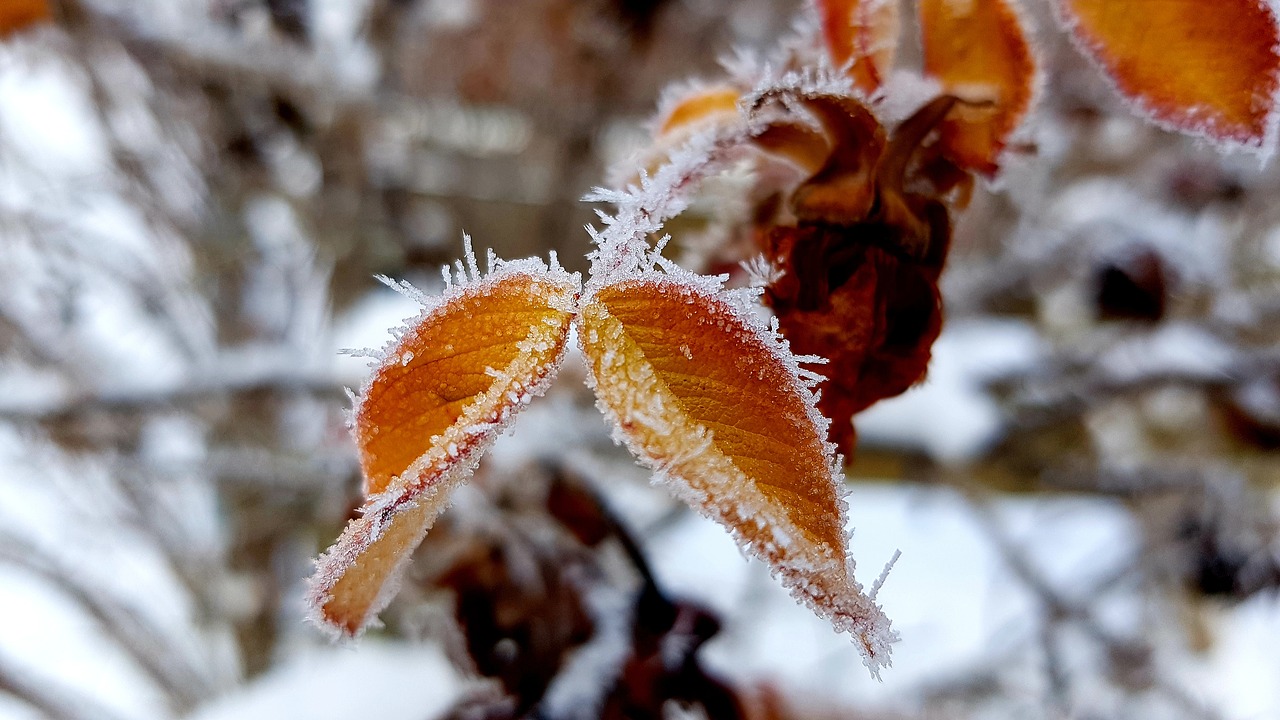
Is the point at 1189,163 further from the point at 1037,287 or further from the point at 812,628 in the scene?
the point at 812,628

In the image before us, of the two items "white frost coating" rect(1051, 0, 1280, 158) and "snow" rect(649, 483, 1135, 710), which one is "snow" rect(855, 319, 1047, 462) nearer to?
"snow" rect(649, 483, 1135, 710)

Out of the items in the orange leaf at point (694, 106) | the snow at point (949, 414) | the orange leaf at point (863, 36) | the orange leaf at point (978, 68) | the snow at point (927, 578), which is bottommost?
the snow at point (927, 578)

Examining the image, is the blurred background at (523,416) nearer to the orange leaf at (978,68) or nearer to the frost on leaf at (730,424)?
the orange leaf at (978,68)

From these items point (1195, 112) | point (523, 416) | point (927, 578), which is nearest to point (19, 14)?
point (523, 416)

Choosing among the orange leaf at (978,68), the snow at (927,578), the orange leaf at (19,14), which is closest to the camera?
the orange leaf at (978,68)

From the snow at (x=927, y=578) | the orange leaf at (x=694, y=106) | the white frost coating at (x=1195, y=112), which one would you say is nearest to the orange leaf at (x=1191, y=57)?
the white frost coating at (x=1195, y=112)

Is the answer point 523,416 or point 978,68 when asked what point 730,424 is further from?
point 523,416

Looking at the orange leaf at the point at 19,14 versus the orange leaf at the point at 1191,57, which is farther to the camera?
the orange leaf at the point at 19,14
